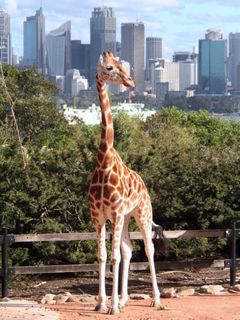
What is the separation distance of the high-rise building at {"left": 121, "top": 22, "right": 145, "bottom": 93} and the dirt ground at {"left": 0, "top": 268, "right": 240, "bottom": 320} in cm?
10959

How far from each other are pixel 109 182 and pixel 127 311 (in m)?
1.65

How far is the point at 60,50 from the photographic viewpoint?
142125mm

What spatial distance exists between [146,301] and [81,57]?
136 metres

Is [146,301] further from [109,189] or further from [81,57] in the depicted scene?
[81,57]

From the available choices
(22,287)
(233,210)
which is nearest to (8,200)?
(22,287)

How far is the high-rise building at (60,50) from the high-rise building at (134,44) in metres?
9.20

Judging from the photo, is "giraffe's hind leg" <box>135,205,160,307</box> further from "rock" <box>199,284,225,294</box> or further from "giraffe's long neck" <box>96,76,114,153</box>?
"rock" <box>199,284,225,294</box>

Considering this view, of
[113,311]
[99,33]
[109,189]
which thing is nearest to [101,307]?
[113,311]

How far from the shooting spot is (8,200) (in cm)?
1697

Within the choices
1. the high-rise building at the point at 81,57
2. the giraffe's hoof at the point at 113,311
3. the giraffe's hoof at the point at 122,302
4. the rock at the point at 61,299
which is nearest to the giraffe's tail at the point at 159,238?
the giraffe's hoof at the point at 122,302

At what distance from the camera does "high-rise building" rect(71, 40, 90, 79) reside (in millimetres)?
143500

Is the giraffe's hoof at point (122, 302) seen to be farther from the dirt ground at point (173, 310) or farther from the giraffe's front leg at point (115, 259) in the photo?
the giraffe's front leg at point (115, 259)

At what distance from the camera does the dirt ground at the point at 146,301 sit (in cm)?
1053

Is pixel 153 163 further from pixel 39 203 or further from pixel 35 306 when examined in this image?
pixel 35 306
